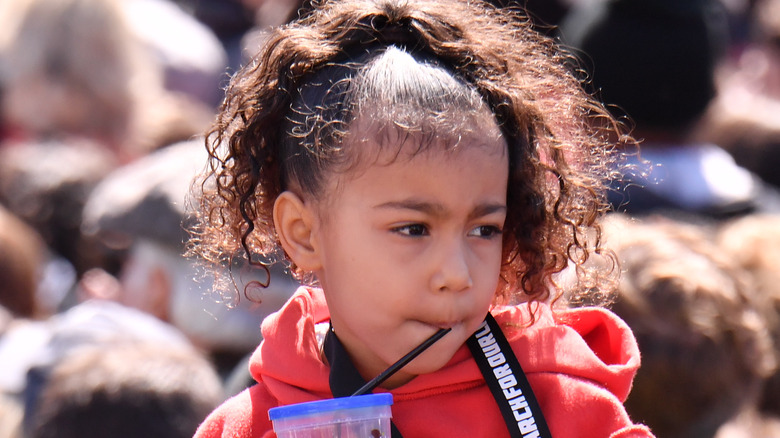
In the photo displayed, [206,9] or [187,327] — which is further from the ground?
[187,327]

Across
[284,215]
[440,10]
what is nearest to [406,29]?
[440,10]

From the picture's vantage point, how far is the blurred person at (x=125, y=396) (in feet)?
9.16

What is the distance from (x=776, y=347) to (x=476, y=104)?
1602 mm

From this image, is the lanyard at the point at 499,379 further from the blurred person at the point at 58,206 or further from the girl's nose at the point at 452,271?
the blurred person at the point at 58,206

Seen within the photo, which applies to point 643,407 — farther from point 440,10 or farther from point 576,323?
point 440,10

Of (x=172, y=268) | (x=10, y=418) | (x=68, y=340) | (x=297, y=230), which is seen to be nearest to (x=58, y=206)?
(x=172, y=268)

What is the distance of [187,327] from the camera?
3570 millimetres

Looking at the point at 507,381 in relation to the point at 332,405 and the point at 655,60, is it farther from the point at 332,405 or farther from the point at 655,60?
the point at 655,60

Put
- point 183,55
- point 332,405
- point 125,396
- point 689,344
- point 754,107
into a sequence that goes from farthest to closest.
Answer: point 183,55
point 754,107
point 125,396
point 689,344
point 332,405

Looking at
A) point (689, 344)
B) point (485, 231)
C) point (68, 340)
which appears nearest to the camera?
point (485, 231)

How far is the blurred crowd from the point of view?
107 inches

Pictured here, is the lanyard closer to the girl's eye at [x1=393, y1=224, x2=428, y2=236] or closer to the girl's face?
the girl's face

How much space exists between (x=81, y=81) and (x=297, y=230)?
3.27 meters

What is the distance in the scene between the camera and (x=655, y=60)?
3.99 m
